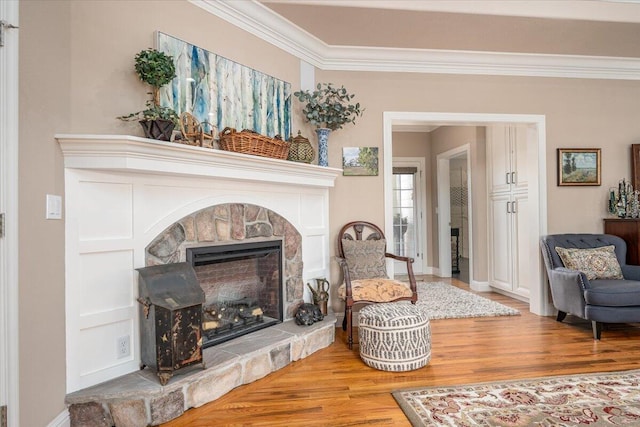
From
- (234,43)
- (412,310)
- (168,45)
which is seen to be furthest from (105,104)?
(412,310)

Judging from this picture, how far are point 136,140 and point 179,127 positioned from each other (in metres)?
0.45

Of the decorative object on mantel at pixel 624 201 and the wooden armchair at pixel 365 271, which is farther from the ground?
the decorative object on mantel at pixel 624 201

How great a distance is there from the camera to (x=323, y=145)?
3562 mm

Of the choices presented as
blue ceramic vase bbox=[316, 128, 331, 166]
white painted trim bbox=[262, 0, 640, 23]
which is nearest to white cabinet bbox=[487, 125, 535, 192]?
white painted trim bbox=[262, 0, 640, 23]

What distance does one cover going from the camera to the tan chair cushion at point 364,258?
3.58 m

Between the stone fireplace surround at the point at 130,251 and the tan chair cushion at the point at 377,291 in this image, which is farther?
the tan chair cushion at the point at 377,291

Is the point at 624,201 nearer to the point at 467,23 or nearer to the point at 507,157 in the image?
the point at 507,157

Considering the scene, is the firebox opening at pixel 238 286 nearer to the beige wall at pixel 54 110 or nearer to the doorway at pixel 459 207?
the beige wall at pixel 54 110

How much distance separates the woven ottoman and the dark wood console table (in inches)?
104

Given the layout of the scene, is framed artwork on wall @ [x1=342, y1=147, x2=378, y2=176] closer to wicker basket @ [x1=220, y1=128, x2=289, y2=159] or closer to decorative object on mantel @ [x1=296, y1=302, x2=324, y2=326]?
wicker basket @ [x1=220, y1=128, x2=289, y2=159]

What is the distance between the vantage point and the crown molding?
11.2 ft

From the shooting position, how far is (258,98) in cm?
312
